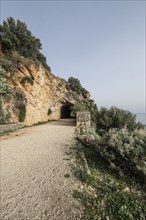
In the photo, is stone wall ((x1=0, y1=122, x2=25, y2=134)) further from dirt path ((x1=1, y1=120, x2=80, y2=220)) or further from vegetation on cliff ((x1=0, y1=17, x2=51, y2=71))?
vegetation on cliff ((x1=0, y1=17, x2=51, y2=71))

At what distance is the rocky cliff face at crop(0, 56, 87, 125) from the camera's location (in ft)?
41.7

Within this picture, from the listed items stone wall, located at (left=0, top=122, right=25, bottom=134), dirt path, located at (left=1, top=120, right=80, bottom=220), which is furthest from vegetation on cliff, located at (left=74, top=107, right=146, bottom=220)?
stone wall, located at (left=0, top=122, right=25, bottom=134)

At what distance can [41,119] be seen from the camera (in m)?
17.3

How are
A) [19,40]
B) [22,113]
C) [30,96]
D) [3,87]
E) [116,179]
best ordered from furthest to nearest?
[19,40]
[30,96]
[22,113]
[3,87]
[116,179]

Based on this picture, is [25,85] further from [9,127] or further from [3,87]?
[9,127]

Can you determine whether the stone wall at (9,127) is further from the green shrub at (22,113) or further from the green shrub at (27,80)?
the green shrub at (27,80)

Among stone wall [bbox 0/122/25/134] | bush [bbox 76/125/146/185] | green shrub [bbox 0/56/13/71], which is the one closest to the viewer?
bush [bbox 76/125/146/185]

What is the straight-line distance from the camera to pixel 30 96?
49.3 ft

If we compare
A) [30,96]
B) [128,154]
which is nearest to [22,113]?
[30,96]

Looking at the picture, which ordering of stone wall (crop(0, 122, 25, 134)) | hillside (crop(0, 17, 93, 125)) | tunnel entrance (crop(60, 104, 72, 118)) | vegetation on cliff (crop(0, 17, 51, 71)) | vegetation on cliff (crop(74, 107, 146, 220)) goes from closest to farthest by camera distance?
1. vegetation on cliff (crop(74, 107, 146, 220))
2. stone wall (crop(0, 122, 25, 134))
3. hillside (crop(0, 17, 93, 125))
4. vegetation on cliff (crop(0, 17, 51, 71))
5. tunnel entrance (crop(60, 104, 72, 118))

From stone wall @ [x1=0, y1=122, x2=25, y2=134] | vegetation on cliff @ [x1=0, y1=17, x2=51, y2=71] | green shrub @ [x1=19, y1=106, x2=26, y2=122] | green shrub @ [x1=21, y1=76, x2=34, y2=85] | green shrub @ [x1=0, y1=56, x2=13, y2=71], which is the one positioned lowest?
stone wall @ [x1=0, y1=122, x2=25, y2=134]

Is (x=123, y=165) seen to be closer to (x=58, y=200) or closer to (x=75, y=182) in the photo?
(x=75, y=182)

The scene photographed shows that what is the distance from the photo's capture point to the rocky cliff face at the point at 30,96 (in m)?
12.7

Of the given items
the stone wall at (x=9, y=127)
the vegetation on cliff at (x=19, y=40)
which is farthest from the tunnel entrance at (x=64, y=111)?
the stone wall at (x=9, y=127)
